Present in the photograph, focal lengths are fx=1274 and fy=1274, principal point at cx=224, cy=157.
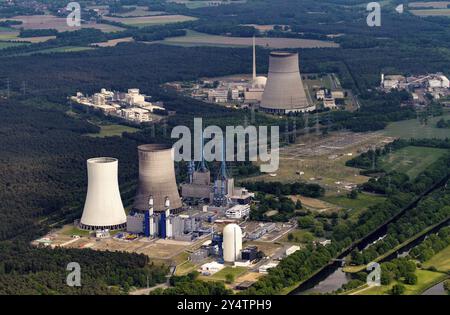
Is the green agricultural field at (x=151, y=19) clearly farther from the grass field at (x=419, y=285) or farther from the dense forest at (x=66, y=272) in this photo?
the grass field at (x=419, y=285)

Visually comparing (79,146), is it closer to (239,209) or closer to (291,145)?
(291,145)

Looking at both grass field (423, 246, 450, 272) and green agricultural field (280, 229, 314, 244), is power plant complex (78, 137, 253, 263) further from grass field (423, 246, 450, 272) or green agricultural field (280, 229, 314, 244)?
grass field (423, 246, 450, 272)

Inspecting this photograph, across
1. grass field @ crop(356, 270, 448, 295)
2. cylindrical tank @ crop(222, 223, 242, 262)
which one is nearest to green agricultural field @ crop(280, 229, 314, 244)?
cylindrical tank @ crop(222, 223, 242, 262)

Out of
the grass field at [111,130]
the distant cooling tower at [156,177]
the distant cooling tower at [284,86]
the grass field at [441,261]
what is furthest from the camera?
the distant cooling tower at [284,86]

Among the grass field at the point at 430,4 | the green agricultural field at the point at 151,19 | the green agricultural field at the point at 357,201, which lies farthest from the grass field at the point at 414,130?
the grass field at the point at 430,4

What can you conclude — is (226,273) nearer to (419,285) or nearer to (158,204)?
(419,285)

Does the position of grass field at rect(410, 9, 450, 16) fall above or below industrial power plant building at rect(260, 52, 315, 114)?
below
